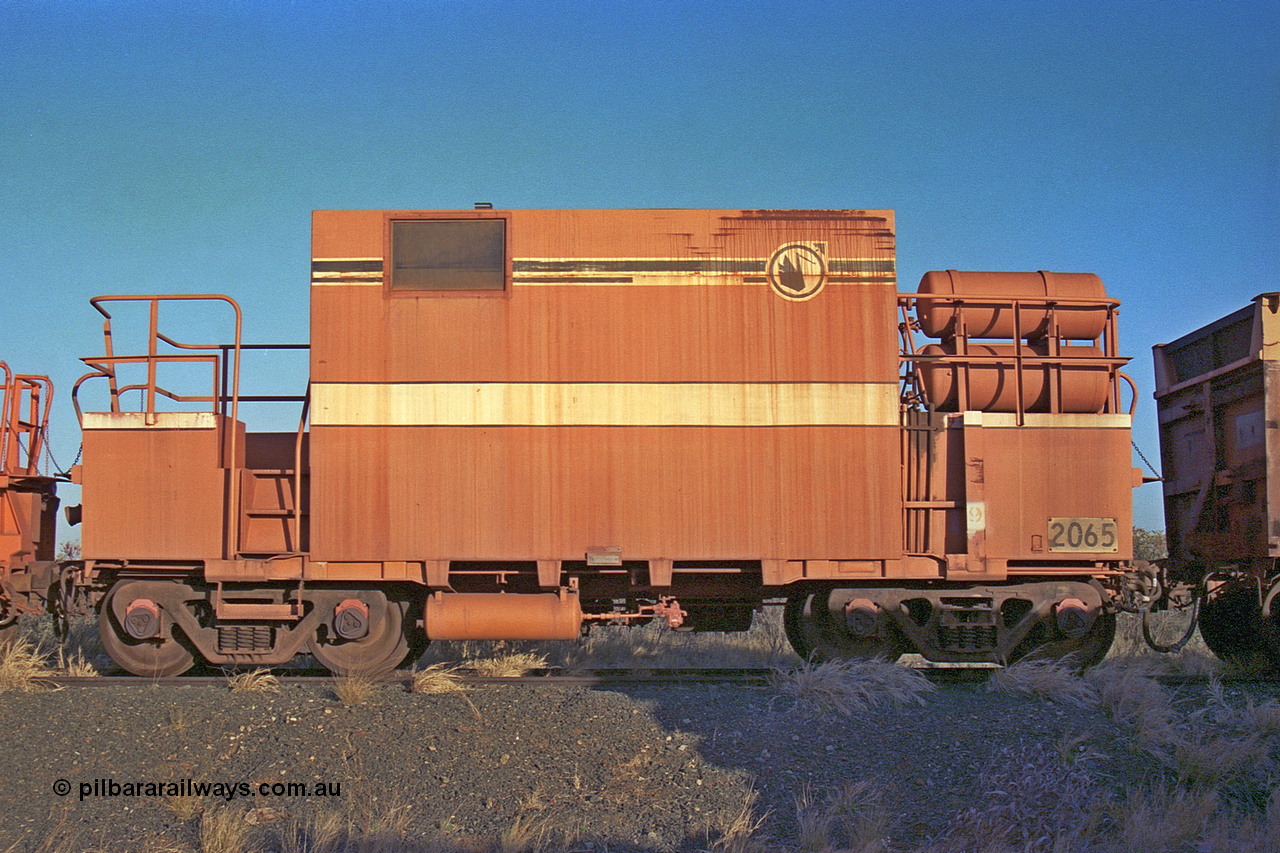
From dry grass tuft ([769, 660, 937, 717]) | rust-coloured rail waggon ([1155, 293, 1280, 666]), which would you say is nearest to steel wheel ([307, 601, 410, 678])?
dry grass tuft ([769, 660, 937, 717])

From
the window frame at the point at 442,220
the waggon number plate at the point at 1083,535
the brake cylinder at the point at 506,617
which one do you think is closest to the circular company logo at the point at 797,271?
the window frame at the point at 442,220

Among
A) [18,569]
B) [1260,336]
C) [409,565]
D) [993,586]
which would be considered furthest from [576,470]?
[1260,336]

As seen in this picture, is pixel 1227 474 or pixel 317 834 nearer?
pixel 317 834

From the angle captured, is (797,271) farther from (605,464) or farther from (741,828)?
(741,828)

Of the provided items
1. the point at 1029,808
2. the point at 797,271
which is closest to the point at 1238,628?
the point at 1029,808

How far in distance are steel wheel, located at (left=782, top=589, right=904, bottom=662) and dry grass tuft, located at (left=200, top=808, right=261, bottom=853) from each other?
5.27 m

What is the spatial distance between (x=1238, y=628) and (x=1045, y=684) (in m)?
3.89

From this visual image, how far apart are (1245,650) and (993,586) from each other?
3.39m

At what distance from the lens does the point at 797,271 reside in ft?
27.3

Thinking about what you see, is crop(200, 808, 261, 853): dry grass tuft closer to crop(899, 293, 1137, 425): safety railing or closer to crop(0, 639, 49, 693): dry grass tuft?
crop(0, 639, 49, 693): dry grass tuft

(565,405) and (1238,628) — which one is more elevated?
(565,405)

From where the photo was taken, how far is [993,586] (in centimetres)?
863

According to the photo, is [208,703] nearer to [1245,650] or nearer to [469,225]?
[469,225]

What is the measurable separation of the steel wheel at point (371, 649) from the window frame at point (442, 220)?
9.69 ft
